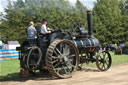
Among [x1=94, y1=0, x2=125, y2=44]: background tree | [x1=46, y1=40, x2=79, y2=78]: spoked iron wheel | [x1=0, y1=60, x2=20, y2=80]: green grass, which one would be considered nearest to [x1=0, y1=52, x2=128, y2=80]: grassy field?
[x1=0, y1=60, x2=20, y2=80]: green grass

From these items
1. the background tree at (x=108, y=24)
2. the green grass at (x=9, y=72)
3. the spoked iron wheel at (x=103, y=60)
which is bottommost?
the green grass at (x=9, y=72)

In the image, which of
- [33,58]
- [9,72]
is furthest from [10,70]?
[33,58]

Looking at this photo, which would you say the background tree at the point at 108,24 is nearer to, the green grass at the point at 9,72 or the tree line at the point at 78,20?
the tree line at the point at 78,20

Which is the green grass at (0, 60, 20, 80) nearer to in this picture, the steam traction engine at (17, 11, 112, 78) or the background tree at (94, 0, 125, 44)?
the steam traction engine at (17, 11, 112, 78)

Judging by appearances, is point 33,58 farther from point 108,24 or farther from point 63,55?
point 108,24

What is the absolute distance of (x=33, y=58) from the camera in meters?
7.21

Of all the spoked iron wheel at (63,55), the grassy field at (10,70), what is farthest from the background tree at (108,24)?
the spoked iron wheel at (63,55)

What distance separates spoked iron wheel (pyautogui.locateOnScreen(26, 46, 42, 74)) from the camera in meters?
6.92

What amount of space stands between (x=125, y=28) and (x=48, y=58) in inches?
1402

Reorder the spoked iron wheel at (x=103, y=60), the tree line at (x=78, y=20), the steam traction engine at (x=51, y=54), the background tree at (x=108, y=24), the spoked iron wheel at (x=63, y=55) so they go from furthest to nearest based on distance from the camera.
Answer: the background tree at (x=108, y=24)
the tree line at (x=78, y=20)
the spoked iron wheel at (x=103, y=60)
the spoked iron wheel at (x=63, y=55)
the steam traction engine at (x=51, y=54)

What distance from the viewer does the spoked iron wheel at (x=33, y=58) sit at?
6.92m

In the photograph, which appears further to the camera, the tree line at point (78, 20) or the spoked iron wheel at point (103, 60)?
the tree line at point (78, 20)

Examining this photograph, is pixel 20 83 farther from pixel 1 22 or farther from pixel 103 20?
pixel 103 20

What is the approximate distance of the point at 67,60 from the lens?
7.38m
